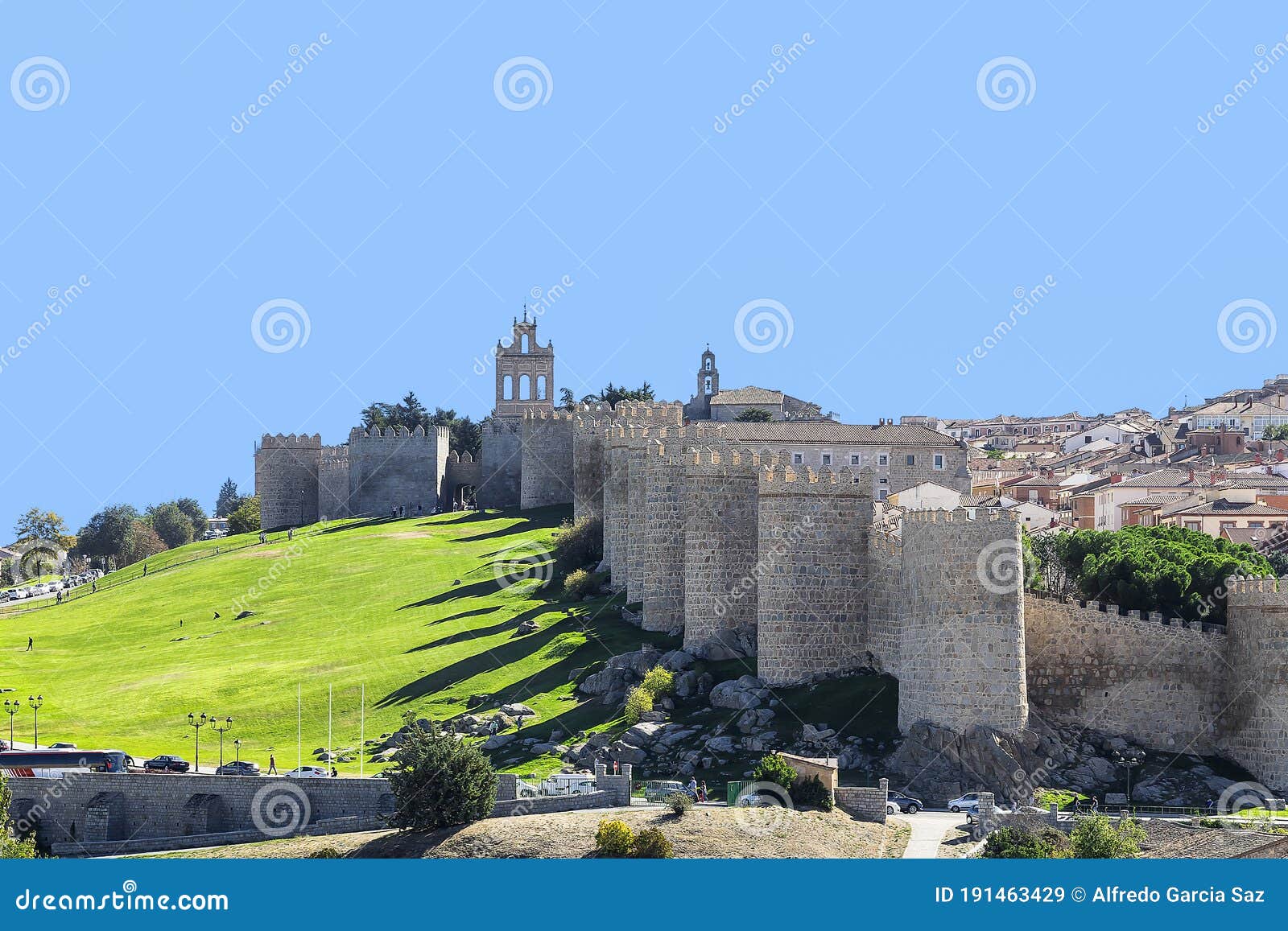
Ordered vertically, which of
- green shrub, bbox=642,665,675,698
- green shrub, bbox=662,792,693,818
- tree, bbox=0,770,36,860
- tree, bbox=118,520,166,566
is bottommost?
tree, bbox=0,770,36,860

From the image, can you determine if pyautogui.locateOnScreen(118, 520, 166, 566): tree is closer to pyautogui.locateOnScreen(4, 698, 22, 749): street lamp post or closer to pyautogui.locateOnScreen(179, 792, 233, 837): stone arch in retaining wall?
pyautogui.locateOnScreen(4, 698, 22, 749): street lamp post

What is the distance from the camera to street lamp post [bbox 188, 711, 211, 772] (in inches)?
2766

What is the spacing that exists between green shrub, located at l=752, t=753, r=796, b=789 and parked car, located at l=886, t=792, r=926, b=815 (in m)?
2.67

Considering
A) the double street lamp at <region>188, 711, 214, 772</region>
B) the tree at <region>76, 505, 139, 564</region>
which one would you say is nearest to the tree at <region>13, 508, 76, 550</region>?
the tree at <region>76, 505, 139, 564</region>

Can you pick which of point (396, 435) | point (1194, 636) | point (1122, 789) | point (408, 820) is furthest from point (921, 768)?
point (396, 435)

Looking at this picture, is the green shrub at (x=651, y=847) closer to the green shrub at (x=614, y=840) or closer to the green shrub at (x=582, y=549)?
the green shrub at (x=614, y=840)

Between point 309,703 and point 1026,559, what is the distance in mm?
23434

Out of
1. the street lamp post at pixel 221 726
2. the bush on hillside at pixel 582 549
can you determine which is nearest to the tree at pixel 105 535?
the bush on hillside at pixel 582 549

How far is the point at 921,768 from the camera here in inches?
2474

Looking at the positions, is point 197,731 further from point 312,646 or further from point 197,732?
point 312,646

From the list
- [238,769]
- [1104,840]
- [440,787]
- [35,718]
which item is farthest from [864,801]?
[35,718]

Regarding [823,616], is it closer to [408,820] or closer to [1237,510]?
[408,820]

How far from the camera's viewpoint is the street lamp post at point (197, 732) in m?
70.2

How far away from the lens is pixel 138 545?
151m
